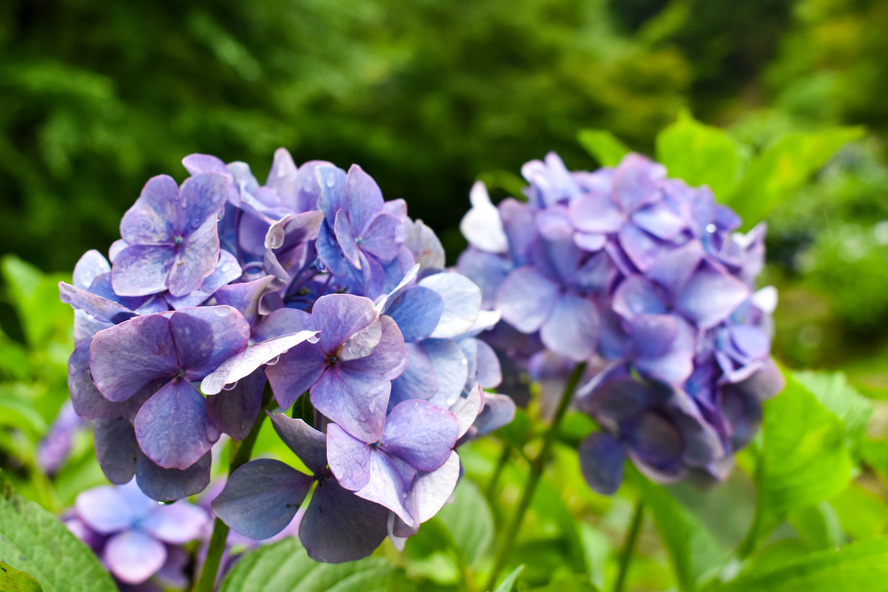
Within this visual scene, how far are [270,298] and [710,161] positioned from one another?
0.51 metres

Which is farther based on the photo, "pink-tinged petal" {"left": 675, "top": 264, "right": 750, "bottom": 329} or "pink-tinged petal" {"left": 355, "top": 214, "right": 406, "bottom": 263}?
"pink-tinged petal" {"left": 675, "top": 264, "right": 750, "bottom": 329}

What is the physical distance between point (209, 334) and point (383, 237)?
109mm

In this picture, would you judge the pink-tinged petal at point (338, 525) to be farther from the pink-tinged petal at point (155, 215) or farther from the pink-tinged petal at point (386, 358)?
the pink-tinged petal at point (155, 215)

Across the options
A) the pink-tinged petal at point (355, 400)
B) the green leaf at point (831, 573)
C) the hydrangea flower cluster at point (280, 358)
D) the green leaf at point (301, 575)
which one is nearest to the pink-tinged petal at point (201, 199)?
the hydrangea flower cluster at point (280, 358)

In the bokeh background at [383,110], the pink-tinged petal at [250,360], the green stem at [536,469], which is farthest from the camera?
the bokeh background at [383,110]

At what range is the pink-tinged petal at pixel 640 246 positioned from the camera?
0.47 metres

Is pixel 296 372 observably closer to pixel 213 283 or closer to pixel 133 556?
pixel 213 283

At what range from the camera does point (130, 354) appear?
0.28m

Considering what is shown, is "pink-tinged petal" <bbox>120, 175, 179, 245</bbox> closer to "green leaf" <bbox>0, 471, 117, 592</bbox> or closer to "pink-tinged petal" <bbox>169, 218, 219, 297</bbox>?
"pink-tinged petal" <bbox>169, 218, 219, 297</bbox>

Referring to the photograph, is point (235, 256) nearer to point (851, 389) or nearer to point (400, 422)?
point (400, 422)

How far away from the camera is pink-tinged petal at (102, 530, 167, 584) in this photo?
1.41 ft

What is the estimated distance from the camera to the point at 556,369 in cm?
55

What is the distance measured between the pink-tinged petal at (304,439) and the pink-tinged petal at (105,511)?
259mm

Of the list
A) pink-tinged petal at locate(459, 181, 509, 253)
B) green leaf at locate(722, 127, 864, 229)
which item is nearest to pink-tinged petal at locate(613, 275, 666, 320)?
pink-tinged petal at locate(459, 181, 509, 253)
